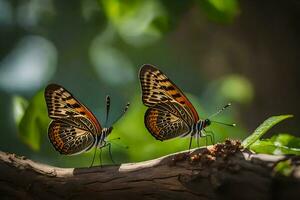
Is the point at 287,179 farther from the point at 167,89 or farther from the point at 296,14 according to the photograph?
the point at 296,14

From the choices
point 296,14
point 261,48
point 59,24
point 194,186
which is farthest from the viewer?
point 59,24

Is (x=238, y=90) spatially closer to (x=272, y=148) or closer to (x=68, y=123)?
(x=68, y=123)

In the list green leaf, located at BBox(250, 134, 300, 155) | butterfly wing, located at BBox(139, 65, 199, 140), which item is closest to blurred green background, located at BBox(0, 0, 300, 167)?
butterfly wing, located at BBox(139, 65, 199, 140)

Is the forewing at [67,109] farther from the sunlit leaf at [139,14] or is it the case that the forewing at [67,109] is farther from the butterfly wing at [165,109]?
the sunlit leaf at [139,14]

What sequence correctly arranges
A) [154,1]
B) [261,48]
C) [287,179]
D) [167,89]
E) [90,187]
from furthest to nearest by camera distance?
[261,48] → [154,1] → [167,89] → [90,187] → [287,179]

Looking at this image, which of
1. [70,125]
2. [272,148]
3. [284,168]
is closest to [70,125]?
[70,125]

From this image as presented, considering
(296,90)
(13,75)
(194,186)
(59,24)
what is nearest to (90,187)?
(194,186)

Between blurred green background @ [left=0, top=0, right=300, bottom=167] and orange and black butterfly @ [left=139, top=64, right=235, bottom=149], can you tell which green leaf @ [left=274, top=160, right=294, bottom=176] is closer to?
orange and black butterfly @ [left=139, top=64, right=235, bottom=149]
